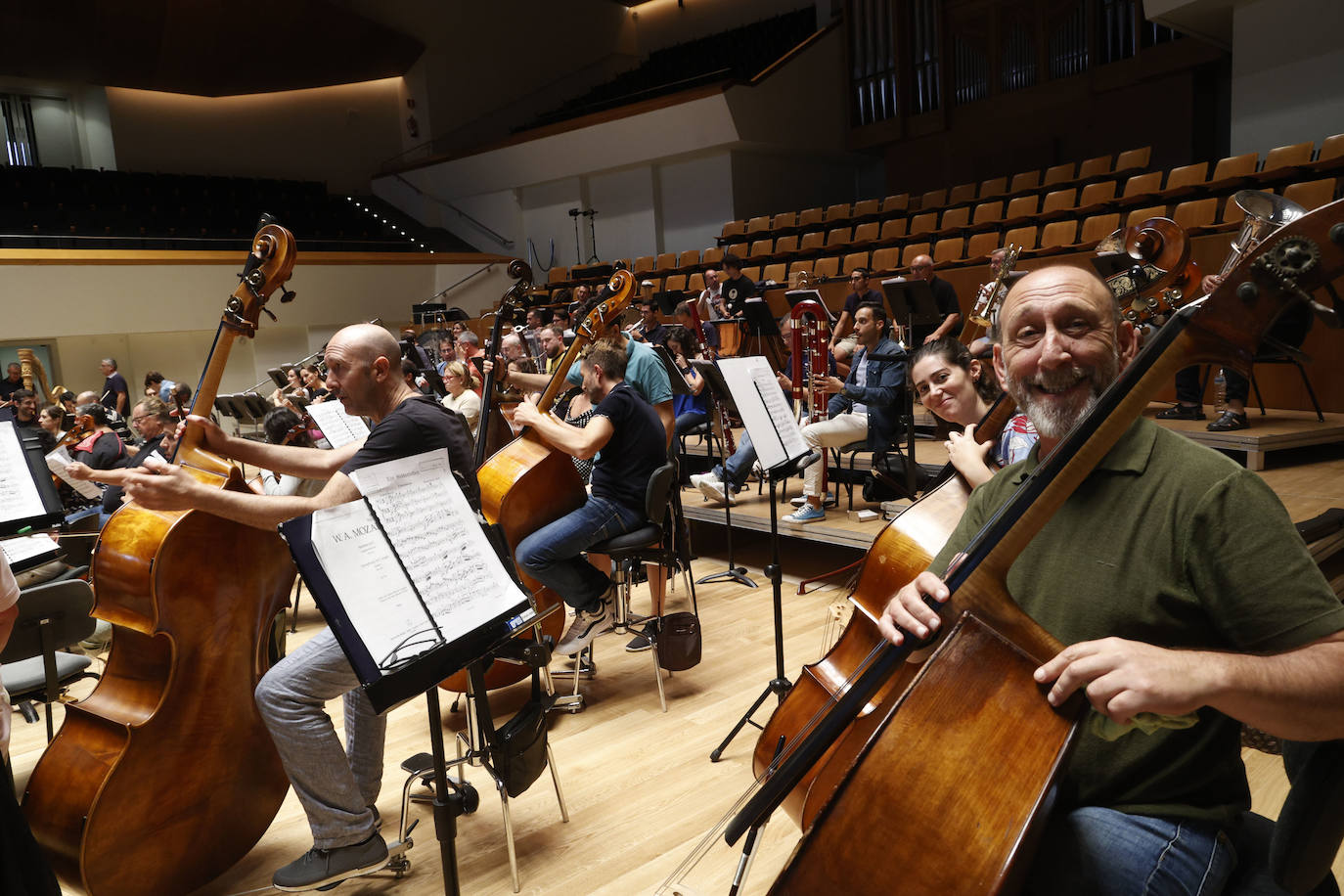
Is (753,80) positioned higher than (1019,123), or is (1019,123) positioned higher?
(753,80)

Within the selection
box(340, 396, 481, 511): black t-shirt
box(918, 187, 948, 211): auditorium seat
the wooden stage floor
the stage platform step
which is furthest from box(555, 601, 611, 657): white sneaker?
box(918, 187, 948, 211): auditorium seat

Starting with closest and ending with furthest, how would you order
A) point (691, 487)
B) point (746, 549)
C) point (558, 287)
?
point (746, 549) → point (691, 487) → point (558, 287)

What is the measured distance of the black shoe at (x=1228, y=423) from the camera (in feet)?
15.9

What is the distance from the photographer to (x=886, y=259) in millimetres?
9258

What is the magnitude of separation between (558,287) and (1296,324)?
1039 centimetres

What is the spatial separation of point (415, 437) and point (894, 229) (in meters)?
8.70

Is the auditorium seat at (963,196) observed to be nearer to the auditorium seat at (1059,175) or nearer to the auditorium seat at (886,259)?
the auditorium seat at (1059,175)

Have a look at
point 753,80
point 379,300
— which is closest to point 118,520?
point 753,80

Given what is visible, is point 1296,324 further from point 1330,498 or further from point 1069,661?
point 1069,661

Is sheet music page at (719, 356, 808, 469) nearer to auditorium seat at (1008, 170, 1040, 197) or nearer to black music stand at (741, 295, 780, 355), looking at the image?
black music stand at (741, 295, 780, 355)

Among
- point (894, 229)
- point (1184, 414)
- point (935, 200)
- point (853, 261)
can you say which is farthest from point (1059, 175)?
point (1184, 414)

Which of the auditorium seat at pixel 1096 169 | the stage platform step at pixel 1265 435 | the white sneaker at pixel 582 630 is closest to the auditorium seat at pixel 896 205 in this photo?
the auditorium seat at pixel 1096 169

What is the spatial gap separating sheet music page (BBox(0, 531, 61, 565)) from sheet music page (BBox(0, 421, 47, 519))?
386 millimetres

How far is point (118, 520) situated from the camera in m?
2.33
